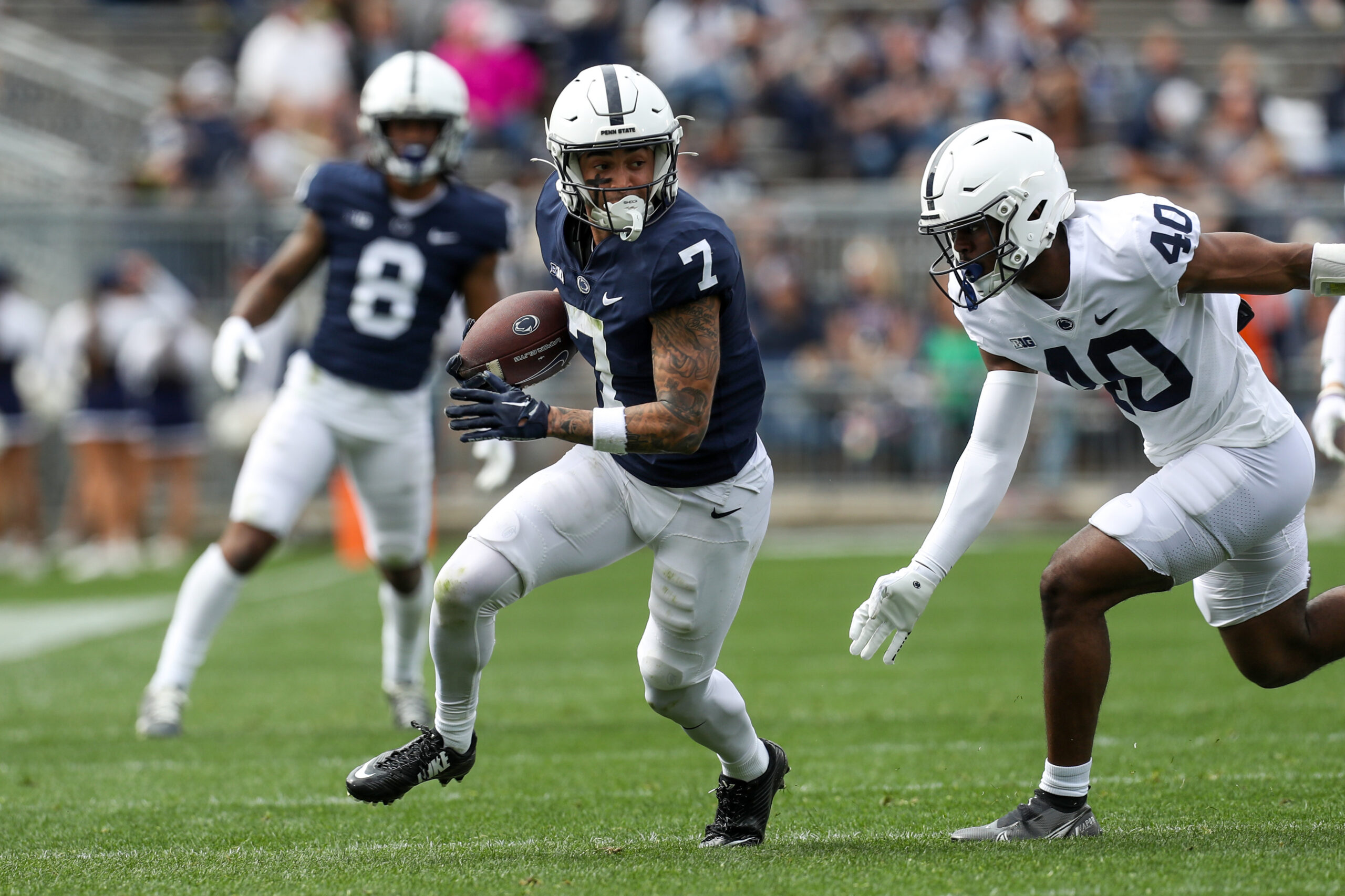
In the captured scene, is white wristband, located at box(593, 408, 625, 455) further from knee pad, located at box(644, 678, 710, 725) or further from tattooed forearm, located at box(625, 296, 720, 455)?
knee pad, located at box(644, 678, 710, 725)

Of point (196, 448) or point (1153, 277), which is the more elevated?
point (1153, 277)

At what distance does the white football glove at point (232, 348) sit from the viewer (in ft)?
19.6

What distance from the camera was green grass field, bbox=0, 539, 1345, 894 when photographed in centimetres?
372

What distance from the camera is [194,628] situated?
6.02 m

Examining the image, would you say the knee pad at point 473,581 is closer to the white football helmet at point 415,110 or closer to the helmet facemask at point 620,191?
the helmet facemask at point 620,191

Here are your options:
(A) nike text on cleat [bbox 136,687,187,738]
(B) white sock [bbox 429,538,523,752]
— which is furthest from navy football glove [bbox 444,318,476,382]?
(A) nike text on cleat [bbox 136,687,187,738]

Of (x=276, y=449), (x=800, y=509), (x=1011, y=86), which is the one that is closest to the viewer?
(x=276, y=449)

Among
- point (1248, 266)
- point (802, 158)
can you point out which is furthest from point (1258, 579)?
point (802, 158)

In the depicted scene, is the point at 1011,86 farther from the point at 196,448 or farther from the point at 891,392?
the point at 196,448

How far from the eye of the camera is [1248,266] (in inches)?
152

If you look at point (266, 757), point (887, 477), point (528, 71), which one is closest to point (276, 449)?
point (266, 757)

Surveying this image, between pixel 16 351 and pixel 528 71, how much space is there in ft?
16.9

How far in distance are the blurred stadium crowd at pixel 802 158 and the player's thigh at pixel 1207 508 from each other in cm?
838

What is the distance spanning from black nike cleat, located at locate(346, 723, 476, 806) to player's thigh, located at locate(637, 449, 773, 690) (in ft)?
1.79
